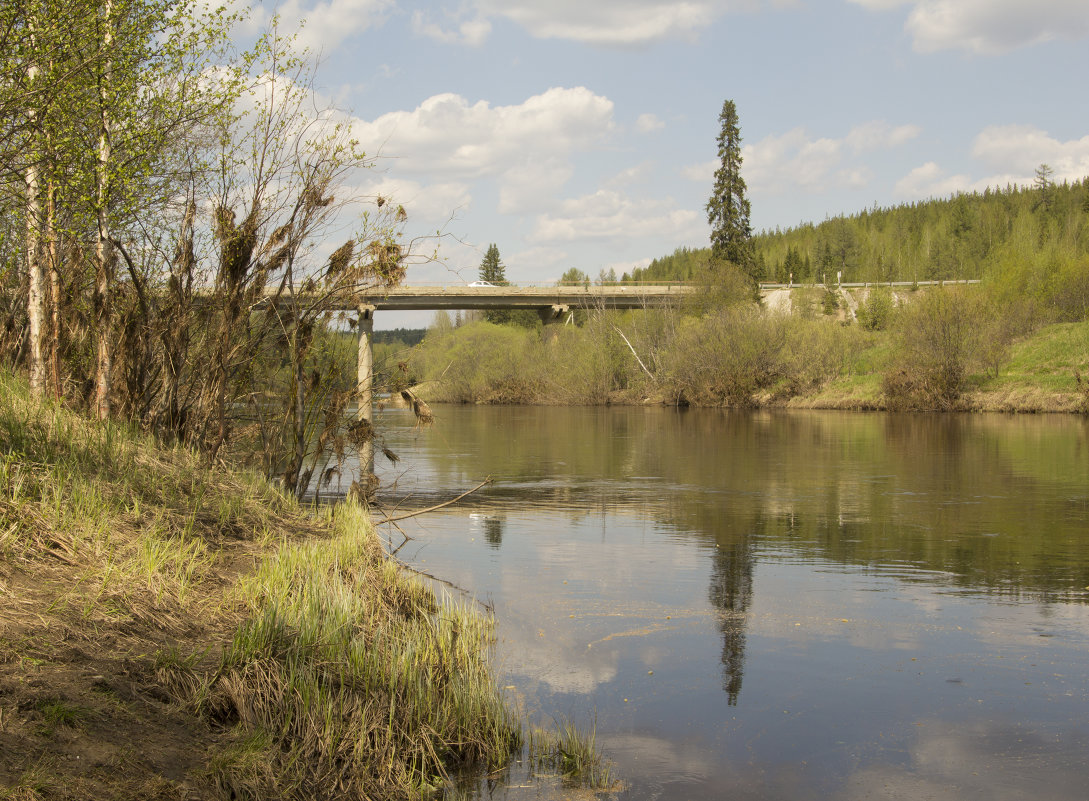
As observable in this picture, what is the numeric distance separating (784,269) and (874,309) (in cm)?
7202

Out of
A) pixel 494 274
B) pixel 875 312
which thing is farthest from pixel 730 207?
pixel 494 274

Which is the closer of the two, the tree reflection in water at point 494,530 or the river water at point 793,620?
the river water at point 793,620

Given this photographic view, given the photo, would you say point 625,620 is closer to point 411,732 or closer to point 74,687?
point 411,732

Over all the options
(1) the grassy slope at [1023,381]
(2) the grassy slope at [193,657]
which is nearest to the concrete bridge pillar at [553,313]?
(1) the grassy slope at [1023,381]

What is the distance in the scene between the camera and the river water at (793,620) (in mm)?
7496

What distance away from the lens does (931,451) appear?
33469 mm

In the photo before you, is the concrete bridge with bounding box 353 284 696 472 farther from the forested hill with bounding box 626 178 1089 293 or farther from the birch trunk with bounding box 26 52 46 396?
the birch trunk with bounding box 26 52 46 396

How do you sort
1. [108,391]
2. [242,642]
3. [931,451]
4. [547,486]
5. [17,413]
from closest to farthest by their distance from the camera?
[242,642] < [17,413] < [108,391] < [547,486] < [931,451]

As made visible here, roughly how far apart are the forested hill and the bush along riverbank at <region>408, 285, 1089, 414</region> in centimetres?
3781

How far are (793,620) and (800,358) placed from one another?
204 ft

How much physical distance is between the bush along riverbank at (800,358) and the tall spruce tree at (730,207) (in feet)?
21.4

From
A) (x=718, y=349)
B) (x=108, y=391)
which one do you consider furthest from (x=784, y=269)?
(x=108, y=391)

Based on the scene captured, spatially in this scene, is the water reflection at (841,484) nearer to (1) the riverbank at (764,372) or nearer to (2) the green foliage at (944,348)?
(2) the green foliage at (944,348)

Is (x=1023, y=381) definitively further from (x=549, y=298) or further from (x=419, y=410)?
(x=419, y=410)
